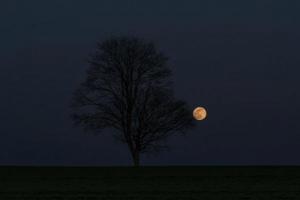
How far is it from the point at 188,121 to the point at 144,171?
14.1 m

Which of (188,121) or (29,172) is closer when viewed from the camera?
(29,172)

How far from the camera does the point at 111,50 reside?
5259cm

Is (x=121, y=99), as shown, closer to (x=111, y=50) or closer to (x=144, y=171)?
(x=111, y=50)

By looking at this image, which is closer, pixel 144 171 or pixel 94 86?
pixel 144 171

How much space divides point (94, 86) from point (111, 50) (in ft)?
10.9

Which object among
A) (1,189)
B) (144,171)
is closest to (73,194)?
(1,189)

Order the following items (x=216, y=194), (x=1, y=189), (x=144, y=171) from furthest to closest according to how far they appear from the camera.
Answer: (x=144, y=171), (x=1, y=189), (x=216, y=194)

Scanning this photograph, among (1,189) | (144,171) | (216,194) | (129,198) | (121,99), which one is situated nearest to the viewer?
(129,198)

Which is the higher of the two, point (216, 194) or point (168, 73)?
point (168, 73)

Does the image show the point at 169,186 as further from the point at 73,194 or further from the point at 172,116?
the point at 172,116

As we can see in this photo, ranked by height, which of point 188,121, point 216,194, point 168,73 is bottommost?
point 216,194

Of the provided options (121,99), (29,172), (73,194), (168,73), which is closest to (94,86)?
(121,99)

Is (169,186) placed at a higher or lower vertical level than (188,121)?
lower

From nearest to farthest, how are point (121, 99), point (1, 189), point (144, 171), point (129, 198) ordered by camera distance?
point (129, 198)
point (1, 189)
point (144, 171)
point (121, 99)
